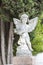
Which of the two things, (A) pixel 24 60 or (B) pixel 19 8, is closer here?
(A) pixel 24 60

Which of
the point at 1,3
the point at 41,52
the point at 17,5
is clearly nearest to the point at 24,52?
the point at 17,5

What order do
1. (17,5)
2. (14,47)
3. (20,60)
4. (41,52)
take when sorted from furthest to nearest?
(41,52), (14,47), (17,5), (20,60)

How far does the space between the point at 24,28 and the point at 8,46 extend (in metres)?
2.78

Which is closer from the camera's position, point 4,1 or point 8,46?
point 4,1

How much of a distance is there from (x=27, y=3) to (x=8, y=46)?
205 centimetres

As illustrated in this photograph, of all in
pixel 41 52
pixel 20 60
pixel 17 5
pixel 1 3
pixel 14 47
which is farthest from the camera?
pixel 41 52

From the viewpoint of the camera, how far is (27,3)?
13008 mm

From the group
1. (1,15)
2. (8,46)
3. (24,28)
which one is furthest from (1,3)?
(24,28)

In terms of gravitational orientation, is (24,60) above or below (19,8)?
below

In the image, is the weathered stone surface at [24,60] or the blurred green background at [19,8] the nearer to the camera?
the weathered stone surface at [24,60]

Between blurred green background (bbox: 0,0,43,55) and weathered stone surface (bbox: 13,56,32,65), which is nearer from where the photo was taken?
weathered stone surface (bbox: 13,56,32,65)

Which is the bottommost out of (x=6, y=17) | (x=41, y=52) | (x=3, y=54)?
(x=41, y=52)

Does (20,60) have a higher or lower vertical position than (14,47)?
higher

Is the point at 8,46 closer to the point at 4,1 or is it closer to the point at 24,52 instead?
the point at 4,1
